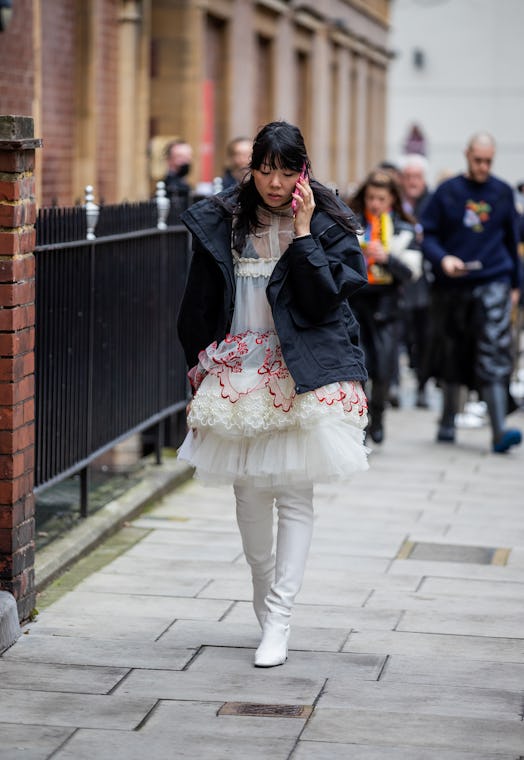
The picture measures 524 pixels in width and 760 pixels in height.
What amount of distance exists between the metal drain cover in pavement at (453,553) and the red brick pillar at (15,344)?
2.01 m

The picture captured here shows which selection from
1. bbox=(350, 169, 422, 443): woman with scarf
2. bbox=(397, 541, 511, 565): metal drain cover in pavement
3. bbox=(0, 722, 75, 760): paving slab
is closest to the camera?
bbox=(0, 722, 75, 760): paving slab

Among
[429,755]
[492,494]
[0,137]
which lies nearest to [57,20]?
Answer: [492,494]

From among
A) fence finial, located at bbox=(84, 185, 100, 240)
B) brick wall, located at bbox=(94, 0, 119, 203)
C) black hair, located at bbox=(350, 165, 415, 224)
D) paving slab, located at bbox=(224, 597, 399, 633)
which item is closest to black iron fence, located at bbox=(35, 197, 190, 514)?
fence finial, located at bbox=(84, 185, 100, 240)

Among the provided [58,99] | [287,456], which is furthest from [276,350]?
[58,99]

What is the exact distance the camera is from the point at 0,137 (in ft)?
17.8

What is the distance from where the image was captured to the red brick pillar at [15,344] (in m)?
5.50

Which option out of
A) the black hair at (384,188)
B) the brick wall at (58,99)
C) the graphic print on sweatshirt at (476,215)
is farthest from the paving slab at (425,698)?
the brick wall at (58,99)

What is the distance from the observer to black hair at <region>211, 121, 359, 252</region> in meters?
5.05

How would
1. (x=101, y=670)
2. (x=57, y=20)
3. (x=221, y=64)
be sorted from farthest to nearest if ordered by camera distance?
(x=221, y=64) < (x=57, y=20) < (x=101, y=670)

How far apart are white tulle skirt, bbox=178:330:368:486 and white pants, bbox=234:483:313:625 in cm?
8

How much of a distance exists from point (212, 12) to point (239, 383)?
13.0 metres

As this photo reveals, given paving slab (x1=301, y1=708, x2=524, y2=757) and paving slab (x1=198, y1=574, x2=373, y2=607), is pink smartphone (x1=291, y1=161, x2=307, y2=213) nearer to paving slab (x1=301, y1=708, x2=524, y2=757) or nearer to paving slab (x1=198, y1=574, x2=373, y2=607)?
paving slab (x1=301, y1=708, x2=524, y2=757)

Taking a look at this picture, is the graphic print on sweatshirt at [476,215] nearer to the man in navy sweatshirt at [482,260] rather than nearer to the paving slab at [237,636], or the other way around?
the man in navy sweatshirt at [482,260]

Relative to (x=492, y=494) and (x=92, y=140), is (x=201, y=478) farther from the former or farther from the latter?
(x=92, y=140)
